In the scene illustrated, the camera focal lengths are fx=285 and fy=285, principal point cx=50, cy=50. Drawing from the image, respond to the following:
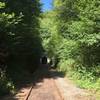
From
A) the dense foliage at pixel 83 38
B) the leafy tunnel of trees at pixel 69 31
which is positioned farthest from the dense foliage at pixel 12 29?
the dense foliage at pixel 83 38

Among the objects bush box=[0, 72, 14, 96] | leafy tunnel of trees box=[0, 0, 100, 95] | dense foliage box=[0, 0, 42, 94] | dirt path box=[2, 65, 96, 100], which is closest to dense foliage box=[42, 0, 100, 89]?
leafy tunnel of trees box=[0, 0, 100, 95]

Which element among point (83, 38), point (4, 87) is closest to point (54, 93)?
point (4, 87)

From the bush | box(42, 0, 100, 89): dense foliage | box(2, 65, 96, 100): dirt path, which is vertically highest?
box(42, 0, 100, 89): dense foliage

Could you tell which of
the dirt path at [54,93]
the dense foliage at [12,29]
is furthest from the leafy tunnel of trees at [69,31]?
the dirt path at [54,93]

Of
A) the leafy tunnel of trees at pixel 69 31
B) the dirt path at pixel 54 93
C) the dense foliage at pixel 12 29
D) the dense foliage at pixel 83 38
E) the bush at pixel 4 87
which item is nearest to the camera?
the dirt path at pixel 54 93

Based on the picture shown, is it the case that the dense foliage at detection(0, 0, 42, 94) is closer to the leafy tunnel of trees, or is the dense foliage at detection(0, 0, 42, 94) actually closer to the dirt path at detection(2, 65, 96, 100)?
the leafy tunnel of trees

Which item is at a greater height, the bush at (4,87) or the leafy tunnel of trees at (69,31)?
the leafy tunnel of trees at (69,31)

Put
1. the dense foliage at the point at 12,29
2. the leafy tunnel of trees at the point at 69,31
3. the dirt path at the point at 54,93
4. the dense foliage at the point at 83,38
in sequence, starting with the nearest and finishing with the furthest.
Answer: the dirt path at the point at 54,93
the dense foliage at the point at 12,29
the leafy tunnel of trees at the point at 69,31
the dense foliage at the point at 83,38

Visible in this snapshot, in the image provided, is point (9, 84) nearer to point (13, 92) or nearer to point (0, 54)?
point (13, 92)

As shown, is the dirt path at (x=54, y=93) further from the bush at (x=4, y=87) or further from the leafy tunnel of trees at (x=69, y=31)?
the leafy tunnel of trees at (x=69, y=31)

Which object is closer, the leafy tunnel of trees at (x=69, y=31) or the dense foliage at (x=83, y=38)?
the leafy tunnel of trees at (x=69, y=31)

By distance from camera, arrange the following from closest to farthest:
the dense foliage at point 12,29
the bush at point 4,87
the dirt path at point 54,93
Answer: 1. the dirt path at point 54,93
2. the bush at point 4,87
3. the dense foliage at point 12,29

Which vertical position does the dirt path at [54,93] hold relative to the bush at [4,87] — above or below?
below

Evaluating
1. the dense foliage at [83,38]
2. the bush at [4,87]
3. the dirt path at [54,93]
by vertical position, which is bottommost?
the dirt path at [54,93]
